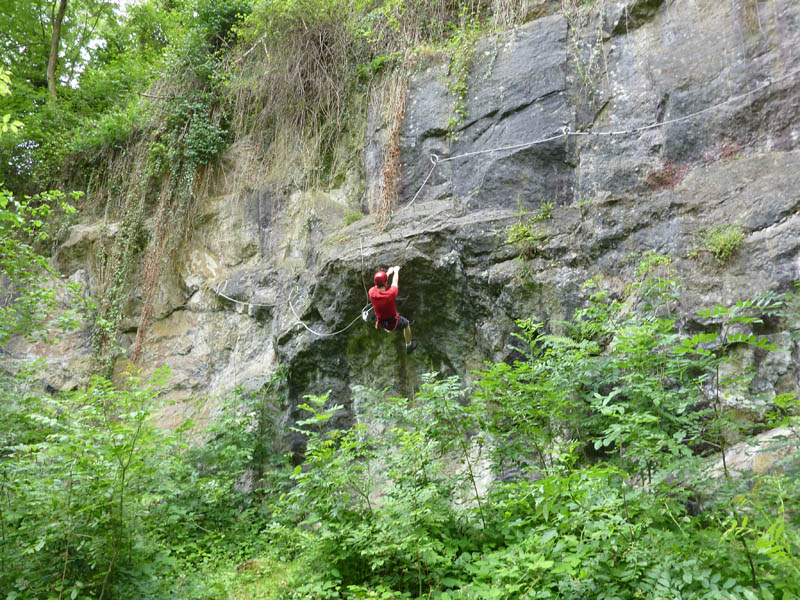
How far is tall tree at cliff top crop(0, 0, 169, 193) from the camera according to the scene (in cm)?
1170

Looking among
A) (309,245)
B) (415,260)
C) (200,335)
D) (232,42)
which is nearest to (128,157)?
(232,42)

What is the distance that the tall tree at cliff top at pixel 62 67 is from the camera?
38.4ft

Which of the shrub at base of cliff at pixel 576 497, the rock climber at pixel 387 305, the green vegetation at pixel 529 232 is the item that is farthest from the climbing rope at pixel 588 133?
the shrub at base of cliff at pixel 576 497

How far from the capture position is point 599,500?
3.22 meters

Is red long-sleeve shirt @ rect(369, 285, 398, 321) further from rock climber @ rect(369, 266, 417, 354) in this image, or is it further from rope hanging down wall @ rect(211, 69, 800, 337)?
rope hanging down wall @ rect(211, 69, 800, 337)

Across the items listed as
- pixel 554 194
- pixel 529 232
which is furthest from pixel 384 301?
pixel 554 194

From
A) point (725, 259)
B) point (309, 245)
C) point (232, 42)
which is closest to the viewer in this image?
point (725, 259)

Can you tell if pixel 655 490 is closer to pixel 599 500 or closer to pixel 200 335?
pixel 599 500

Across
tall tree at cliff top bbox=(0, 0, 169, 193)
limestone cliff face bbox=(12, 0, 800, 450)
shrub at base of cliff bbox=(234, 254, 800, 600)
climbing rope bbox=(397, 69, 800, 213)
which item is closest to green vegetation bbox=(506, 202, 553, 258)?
limestone cliff face bbox=(12, 0, 800, 450)

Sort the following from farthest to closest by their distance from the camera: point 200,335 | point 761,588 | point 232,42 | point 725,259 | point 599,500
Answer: point 232,42 < point 200,335 < point 725,259 < point 599,500 < point 761,588

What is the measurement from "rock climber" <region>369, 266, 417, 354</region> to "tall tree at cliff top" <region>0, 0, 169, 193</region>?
8553 millimetres

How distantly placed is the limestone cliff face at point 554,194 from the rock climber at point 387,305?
237 mm

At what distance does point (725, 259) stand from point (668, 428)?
6.73 feet

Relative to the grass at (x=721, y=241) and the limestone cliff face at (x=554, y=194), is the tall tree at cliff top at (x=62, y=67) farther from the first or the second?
the grass at (x=721, y=241)
